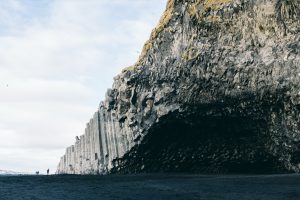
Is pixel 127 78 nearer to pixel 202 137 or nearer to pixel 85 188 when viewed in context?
pixel 202 137

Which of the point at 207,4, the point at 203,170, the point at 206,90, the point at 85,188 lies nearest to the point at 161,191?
the point at 85,188

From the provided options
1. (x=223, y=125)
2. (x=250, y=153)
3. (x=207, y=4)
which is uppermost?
(x=207, y=4)

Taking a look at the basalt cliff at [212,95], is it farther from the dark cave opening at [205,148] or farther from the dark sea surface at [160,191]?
the dark sea surface at [160,191]

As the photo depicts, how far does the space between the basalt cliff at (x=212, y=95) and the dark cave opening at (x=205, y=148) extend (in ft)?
0.43

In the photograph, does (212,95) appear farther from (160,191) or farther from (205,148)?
(160,191)

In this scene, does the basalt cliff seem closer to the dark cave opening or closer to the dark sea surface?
the dark cave opening

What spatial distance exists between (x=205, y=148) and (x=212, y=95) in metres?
8.17

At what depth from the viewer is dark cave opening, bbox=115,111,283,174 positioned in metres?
56.4

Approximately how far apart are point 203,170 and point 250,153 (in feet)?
25.3

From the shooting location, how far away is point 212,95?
5466cm

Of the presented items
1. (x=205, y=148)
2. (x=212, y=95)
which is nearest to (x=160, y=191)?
(x=212, y=95)

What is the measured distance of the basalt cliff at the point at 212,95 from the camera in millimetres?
52656

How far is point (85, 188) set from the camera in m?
40.8


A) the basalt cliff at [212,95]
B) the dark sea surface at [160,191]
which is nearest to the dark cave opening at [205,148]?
the basalt cliff at [212,95]
